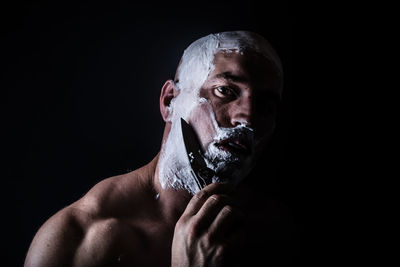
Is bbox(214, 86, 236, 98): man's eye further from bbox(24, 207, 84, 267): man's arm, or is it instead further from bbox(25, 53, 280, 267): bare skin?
bbox(24, 207, 84, 267): man's arm

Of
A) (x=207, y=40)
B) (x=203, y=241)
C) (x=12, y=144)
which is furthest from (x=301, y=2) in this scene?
(x=12, y=144)

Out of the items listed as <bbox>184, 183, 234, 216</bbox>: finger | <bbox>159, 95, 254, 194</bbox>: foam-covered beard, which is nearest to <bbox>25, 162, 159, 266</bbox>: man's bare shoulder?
<bbox>159, 95, 254, 194</bbox>: foam-covered beard

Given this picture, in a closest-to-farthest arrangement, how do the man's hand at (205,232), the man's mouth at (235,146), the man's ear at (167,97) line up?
the man's hand at (205,232) → the man's mouth at (235,146) → the man's ear at (167,97)

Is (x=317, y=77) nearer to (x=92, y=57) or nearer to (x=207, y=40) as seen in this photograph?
(x=207, y=40)

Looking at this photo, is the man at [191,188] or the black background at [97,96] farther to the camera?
the black background at [97,96]

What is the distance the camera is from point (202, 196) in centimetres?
98

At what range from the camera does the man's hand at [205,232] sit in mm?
930

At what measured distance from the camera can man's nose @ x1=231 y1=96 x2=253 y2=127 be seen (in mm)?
1142

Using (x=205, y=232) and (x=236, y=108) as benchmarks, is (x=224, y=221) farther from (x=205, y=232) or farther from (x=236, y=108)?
(x=236, y=108)

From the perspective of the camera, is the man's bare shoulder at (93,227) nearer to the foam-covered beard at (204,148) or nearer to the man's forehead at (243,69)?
the foam-covered beard at (204,148)

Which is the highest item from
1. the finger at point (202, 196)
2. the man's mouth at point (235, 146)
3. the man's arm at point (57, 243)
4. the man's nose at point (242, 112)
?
the man's nose at point (242, 112)

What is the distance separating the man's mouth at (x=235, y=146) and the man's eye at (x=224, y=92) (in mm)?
159

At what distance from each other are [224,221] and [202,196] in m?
0.09

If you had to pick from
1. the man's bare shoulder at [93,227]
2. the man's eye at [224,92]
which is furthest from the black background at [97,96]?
the man's eye at [224,92]
